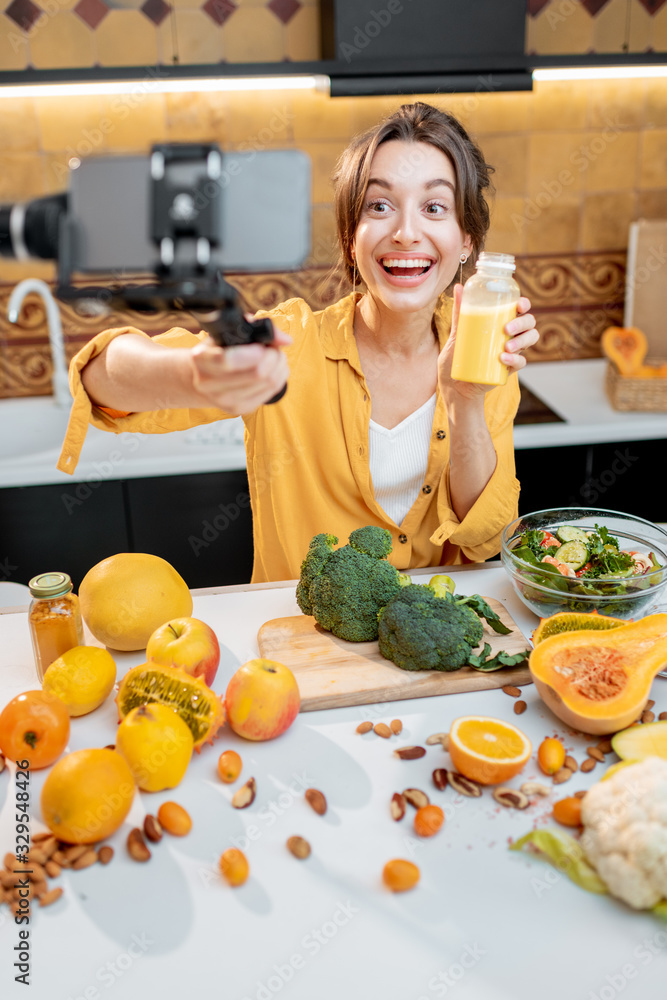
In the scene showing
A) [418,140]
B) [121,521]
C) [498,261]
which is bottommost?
[121,521]

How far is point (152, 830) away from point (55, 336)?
1.92m

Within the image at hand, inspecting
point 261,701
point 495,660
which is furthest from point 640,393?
point 261,701

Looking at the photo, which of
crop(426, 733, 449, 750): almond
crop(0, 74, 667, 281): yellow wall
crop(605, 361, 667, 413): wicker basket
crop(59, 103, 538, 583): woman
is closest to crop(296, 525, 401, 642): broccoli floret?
crop(426, 733, 449, 750): almond

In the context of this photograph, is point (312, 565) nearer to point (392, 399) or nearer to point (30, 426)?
point (392, 399)

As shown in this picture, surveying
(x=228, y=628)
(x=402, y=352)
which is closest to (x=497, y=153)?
(x=402, y=352)

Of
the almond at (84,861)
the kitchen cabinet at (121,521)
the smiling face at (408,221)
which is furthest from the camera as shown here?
the kitchen cabinet at (121,521)

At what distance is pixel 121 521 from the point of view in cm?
218

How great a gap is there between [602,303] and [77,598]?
2.21m

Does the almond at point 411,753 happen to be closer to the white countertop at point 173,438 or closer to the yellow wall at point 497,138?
the white countertop at point 173,438

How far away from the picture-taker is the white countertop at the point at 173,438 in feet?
6.93

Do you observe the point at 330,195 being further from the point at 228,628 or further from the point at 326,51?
the point at 228,628

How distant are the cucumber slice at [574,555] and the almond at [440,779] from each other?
0.42 m

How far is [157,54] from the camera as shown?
2.33 metres

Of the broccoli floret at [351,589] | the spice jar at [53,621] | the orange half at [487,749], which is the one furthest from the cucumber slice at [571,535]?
the spice jar at [53,621]
